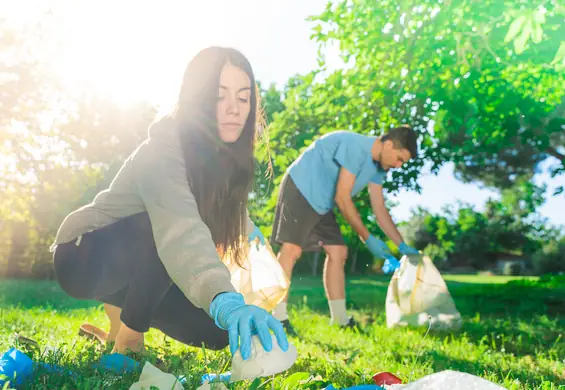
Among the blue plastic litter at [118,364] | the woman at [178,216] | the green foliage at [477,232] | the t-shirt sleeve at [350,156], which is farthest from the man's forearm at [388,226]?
the green foliage at [477,232]

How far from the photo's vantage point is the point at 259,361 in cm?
147

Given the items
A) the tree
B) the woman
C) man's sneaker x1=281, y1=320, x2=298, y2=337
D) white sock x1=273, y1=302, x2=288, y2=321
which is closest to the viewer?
the woman

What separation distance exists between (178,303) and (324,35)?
14.8ft

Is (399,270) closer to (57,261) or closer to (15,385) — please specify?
(57,261)

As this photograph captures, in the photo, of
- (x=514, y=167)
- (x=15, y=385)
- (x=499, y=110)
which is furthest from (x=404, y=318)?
(x=514, y=167)

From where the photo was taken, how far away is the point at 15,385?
1650 mm

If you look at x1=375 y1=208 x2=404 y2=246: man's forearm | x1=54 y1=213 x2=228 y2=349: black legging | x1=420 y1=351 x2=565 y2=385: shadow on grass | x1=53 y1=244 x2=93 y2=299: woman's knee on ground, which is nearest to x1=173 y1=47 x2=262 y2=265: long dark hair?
x1=54 y1=213 x2=228 y2=349: black legging

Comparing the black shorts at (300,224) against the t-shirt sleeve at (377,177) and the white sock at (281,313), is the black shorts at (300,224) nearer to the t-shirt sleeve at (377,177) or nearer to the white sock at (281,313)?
the t-shirt sleeve at (377,177)

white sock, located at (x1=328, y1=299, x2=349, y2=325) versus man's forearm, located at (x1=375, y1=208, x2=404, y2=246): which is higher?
man's forearm, located at (x1=375, y1=208, x2=404, y2=246)

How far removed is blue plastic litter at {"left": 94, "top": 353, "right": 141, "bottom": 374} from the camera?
6.27ft

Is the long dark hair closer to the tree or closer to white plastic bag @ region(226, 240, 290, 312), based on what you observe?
white plastic bag @ region(226, 240, 290, 312)

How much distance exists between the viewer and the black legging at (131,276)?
2.14 metres

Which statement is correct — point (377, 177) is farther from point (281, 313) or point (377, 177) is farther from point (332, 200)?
point (281, 313)

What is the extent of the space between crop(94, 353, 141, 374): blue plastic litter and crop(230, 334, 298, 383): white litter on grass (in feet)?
1.87
